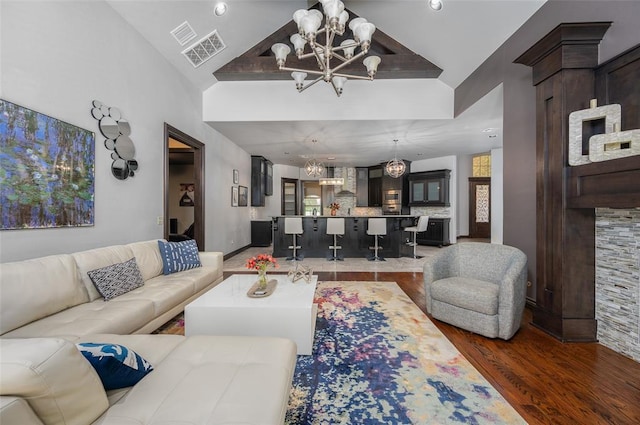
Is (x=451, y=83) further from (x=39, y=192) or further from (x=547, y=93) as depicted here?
(x=39, y=192)

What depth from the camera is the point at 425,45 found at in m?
3.89

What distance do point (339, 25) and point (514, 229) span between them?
293cm

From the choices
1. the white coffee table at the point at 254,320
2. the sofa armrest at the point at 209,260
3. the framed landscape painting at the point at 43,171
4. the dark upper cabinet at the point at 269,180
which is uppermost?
the dark upper cabinet at the point at 269,180

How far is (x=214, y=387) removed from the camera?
1.10 metres

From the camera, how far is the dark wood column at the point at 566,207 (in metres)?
2.26

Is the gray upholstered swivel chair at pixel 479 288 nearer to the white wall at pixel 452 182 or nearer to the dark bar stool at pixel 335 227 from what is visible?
the dark bar stool at pixel 335 227

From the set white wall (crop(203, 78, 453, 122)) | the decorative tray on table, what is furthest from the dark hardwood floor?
white wall (crop(203, 78, 453, 122))

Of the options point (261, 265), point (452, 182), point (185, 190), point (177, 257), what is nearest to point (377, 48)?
point (261, 265)

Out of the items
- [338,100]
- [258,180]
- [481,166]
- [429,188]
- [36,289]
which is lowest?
[36,289]

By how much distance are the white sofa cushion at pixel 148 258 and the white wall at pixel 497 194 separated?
641cm

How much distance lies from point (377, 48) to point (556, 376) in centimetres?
471

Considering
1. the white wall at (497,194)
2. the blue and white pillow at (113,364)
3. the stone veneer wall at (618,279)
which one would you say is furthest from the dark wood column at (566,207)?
the white wall at (497,194)

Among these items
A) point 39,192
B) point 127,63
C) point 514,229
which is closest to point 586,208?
point 514,229

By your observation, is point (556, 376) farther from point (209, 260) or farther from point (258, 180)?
point (258, 180)
